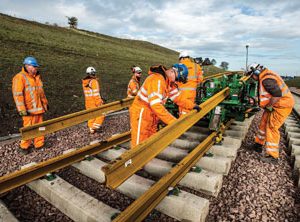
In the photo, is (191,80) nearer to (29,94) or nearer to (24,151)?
(29,94)

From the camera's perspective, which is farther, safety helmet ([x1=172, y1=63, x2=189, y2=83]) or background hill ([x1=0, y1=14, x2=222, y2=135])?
background hill ([x1=0, y1=14, x2=222, y2=135])

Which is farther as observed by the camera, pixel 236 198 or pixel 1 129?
pixel 1 129

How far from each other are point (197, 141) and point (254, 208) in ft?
6.39

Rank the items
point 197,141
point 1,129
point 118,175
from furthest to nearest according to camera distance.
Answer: point 1,129 < point 197,141 < point 118,175

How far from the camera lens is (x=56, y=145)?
557cm

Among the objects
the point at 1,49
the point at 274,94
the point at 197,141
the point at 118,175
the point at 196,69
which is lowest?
the point at 197,141

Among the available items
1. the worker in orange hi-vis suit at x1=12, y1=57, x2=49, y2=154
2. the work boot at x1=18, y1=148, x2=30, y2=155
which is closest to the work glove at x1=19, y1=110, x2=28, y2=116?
the worker in orange hi-vis suit at x1=12, y1=57, x2=49, y2=154

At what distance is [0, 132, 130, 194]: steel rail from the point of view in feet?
10.4

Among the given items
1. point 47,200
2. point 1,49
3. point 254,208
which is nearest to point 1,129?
point 47,200

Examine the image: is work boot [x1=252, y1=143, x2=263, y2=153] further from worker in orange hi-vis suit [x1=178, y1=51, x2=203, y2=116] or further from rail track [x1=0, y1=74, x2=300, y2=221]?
worker in orange hi-vis suit [x1=178, y1=51, x2=203, y2=116]

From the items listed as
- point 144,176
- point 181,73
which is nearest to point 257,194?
point 144,176

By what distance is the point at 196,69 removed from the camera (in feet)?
19.4

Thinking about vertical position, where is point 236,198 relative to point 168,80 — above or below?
below

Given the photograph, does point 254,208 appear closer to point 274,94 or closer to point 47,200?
point 274,94
